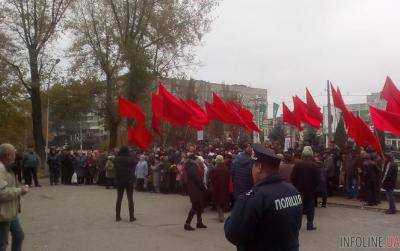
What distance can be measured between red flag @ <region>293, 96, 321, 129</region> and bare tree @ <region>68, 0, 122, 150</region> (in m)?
15.2

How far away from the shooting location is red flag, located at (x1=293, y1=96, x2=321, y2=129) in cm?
2262

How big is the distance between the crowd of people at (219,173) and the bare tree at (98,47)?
23.2 feet

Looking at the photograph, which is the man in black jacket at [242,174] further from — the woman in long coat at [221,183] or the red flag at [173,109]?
the red flag at [173,109]

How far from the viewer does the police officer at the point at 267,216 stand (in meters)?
4.02

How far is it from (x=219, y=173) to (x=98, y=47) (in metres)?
23.8

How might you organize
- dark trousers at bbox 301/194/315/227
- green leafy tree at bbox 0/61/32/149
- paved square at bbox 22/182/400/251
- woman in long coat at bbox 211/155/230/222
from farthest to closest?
1. green leafy tree at bbox 0/61/32/149
2. woman in long coat at bbox 211/155/230/222
3. dark trousers at bbox 301/194/315/227
4. paved square at bbox 22/182/400/251

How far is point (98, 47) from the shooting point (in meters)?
35.3

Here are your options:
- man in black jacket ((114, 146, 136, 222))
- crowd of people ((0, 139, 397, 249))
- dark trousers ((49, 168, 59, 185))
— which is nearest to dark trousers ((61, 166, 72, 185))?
crowd of people ((0, 139, 397, 249))

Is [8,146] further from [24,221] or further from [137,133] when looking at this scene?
[137,133]

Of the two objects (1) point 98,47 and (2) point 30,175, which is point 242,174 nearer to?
(2) point 30,175

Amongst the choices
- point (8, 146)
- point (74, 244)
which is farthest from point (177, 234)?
point (8, 146)

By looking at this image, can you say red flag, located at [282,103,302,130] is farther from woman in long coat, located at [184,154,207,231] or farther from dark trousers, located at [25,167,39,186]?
woman in long coat, located at [184,154,207,231]

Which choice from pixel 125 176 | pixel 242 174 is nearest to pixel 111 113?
pixel 125 176

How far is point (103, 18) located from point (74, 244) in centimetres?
2736
